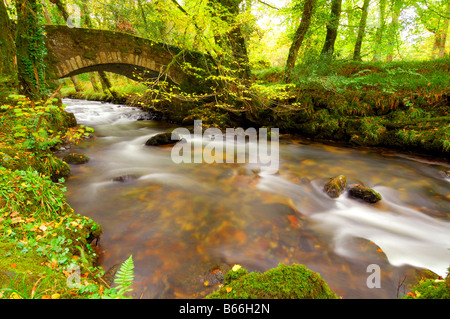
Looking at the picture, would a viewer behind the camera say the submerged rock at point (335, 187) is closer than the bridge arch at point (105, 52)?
Yes

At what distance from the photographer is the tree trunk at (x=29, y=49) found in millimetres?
5551

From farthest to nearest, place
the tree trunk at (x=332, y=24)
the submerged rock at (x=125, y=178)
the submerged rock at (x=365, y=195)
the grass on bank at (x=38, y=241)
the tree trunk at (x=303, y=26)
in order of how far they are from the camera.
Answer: the tree trunk at (x=332, y=24) < the tree trunk at (x=303, y=26) < the submerged rock at (x=125, y=178) < the submerged rock at (x=365, y=195) < the grass on bank at (x=38, y=241)

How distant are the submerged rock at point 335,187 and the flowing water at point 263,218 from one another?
16cm

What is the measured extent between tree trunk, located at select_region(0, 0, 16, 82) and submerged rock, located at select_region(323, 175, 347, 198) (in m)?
7.89

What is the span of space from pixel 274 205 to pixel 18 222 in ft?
12.1

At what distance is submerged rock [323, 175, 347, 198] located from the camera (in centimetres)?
447

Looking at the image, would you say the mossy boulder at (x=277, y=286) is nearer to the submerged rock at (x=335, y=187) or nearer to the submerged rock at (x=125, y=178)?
the submerged rock at (x=335, y=187)

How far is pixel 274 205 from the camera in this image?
13.6ft

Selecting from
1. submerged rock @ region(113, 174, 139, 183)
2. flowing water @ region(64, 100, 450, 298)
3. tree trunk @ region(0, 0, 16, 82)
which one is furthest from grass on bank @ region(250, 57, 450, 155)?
tree trunk @ region(0, 0, 16, 82)

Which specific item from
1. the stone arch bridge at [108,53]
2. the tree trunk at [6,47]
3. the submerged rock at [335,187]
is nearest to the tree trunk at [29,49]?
the tree trunk at [6,47]

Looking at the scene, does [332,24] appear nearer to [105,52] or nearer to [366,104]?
[366,104]

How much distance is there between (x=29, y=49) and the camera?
580 cm

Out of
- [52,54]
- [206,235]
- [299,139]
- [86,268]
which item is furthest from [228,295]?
[52,54]

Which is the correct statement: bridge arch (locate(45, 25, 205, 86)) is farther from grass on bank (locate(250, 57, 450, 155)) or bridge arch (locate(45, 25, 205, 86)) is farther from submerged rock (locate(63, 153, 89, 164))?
grass on bank (locate(250, 57, 450, 155))
